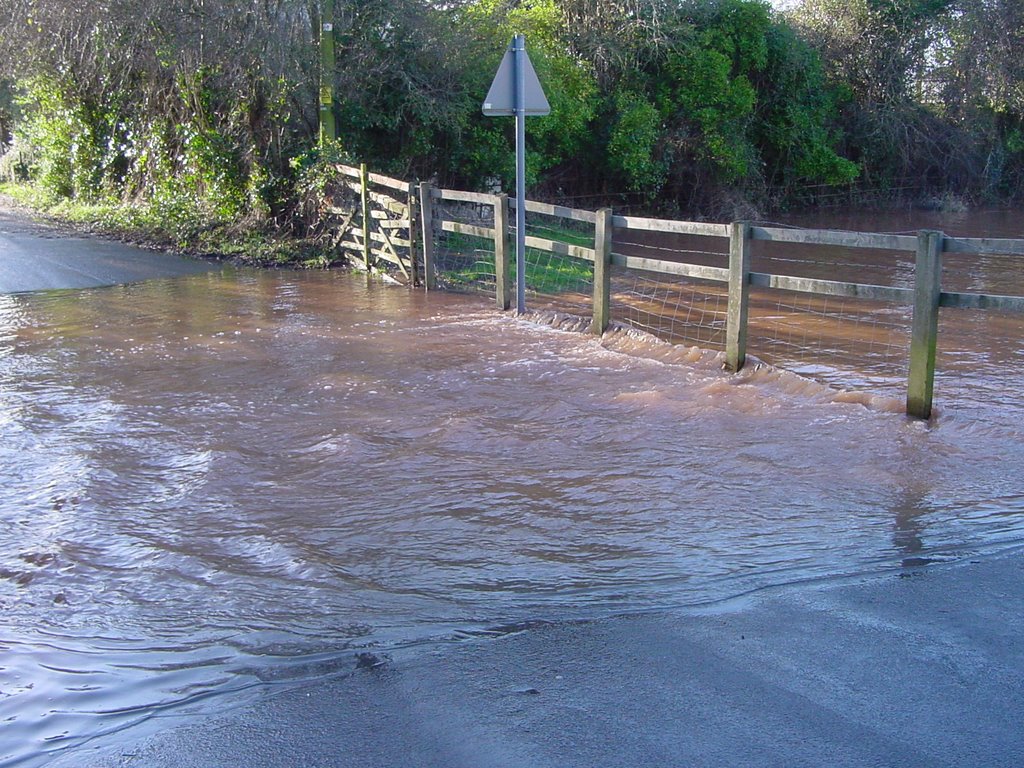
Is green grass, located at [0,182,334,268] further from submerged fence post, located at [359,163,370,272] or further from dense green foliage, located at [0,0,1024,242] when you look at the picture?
submerged fence post, located at [359,163,370,272]

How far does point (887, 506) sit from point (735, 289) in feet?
12.0

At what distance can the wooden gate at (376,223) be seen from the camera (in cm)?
1588

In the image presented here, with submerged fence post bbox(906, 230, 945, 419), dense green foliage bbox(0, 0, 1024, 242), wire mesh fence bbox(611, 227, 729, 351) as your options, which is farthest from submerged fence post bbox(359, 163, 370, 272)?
submerged fence post bbox(906, 230, 945, 419)

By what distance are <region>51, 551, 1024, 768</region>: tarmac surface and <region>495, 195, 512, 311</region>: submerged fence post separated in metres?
8.88

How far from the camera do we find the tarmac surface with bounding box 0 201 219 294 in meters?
16.3

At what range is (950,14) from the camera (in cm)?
3133

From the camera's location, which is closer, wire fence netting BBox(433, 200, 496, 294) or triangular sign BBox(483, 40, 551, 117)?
triangular sign BBox(483, 40, 551, 117)

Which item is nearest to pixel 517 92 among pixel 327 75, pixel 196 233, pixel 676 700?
pixel 327 75

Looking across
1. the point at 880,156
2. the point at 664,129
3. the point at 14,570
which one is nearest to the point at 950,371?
the point at 14,570

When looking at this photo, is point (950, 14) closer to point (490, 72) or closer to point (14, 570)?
point (490, 72)

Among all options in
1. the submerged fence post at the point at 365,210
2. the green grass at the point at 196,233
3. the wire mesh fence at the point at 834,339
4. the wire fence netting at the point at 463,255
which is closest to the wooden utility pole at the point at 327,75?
the green grass at the point at 196,233

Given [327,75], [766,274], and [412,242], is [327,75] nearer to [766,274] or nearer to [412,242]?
[412,242]

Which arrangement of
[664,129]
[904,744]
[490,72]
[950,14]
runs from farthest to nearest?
[950,14] → [664,129] → [490,72] → [904,744]

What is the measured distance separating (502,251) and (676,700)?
9789mm
